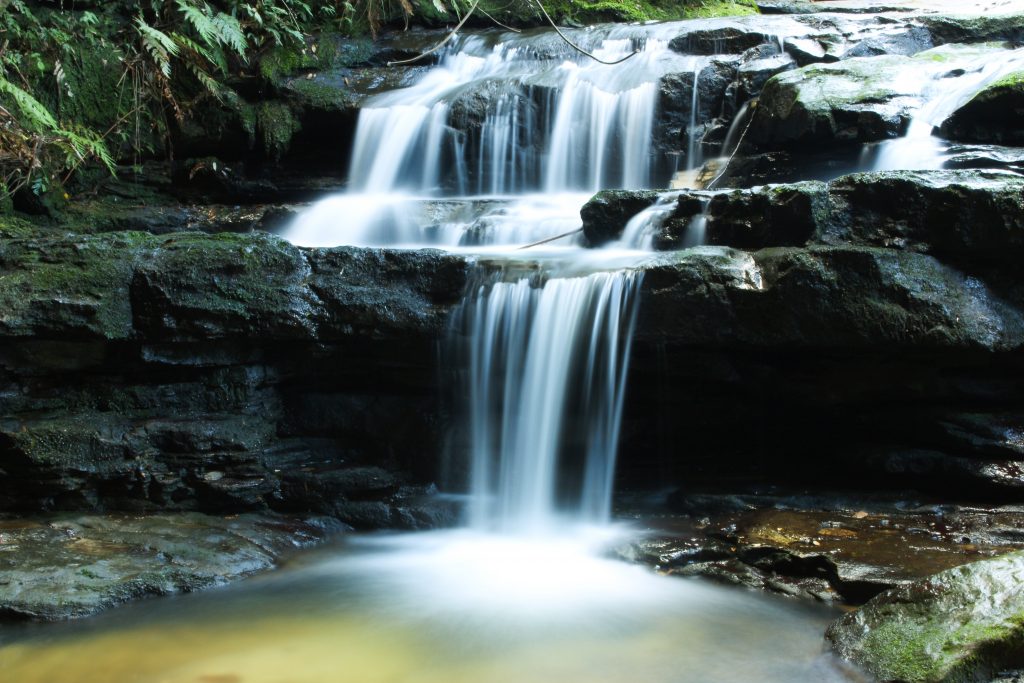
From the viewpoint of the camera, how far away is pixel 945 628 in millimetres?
3146

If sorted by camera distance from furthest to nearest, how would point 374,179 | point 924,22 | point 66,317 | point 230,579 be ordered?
point 924,22 → point 374,179 → point 66,317 → point 230,579

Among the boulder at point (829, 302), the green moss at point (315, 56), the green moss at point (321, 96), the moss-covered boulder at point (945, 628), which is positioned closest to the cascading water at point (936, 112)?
the boulder at point (829, 302)

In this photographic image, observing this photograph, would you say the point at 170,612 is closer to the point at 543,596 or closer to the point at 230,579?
the point at 230,579

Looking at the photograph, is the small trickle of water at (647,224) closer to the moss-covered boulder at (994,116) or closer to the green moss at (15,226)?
the moss-covered boulder at (994,116)

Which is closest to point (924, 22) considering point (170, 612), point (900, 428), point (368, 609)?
point (900, 428)

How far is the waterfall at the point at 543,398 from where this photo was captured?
5.48m

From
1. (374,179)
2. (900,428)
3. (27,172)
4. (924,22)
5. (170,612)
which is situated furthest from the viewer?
(924,22)

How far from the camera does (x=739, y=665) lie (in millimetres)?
3533

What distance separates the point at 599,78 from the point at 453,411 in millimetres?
5604

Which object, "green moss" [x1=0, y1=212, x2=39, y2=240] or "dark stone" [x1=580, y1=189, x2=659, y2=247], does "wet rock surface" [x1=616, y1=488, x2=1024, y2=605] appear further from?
"green moss" [x1=0, y1=212, x2=39, y2=240]

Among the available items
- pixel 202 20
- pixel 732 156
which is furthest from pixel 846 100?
pixel 202 20

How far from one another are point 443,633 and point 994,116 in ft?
21.1

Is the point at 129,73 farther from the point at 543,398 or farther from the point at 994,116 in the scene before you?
the point at 994,116

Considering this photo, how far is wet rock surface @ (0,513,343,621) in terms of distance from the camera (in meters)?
4.13
